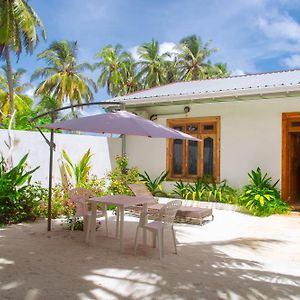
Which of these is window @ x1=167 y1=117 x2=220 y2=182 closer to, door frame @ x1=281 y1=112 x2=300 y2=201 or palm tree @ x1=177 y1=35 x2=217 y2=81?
door frame @ x1=281 y1=112 x2=300 y2=201

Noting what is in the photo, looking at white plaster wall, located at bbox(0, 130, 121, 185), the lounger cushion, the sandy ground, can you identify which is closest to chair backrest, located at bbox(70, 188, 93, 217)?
the sandy ground

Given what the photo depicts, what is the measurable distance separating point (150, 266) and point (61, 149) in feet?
21.7

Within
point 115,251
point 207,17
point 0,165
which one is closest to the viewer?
point 115,251

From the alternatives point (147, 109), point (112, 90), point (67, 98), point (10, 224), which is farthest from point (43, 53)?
point (10, 224)

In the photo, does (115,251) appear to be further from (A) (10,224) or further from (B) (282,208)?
(B) (282,208)

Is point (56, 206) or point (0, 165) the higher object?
point (0, 165)

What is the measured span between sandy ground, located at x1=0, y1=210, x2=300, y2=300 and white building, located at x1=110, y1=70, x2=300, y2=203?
3688mm

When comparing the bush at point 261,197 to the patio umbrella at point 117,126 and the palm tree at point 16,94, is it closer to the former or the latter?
the patio umbrella at point 117,126

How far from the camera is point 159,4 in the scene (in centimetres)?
1259

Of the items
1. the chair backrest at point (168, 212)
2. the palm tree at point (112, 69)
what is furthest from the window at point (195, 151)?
the palm tree at point (112, 69)

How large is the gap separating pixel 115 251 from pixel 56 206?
362 centimetres

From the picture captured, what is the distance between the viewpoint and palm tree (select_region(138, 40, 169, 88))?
125 ft

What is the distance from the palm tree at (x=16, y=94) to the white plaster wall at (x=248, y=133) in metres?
17.1

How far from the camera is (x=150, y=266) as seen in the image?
529 centimetres
